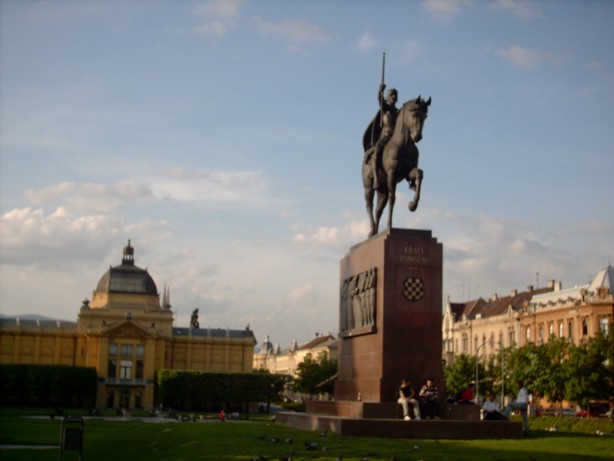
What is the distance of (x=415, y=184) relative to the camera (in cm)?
2806

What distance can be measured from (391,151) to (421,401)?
7.86m

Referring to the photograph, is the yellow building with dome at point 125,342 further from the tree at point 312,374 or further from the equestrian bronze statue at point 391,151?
the equestrian bronze statue at point 391,151

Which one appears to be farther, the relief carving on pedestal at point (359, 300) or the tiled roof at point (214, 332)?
the tiled roof at point (214, 332)

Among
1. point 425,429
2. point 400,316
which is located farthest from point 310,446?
point 400,316

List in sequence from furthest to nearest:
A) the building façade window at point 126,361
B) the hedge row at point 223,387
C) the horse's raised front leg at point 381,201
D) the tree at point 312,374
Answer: the tree at point 312,374
the building façade window at point 126,361
the hedge row at point 223,387
the horse's raised front leg at point 381,201

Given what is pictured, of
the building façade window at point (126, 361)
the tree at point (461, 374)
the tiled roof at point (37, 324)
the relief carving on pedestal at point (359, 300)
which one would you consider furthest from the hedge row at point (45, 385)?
the relief carving on pedestal at point (359, 300)

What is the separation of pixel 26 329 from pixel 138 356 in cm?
1651

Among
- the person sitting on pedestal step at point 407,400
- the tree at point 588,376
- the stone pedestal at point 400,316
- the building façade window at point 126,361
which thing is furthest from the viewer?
the building façade window at point 126,361

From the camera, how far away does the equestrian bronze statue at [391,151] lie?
1072 inches

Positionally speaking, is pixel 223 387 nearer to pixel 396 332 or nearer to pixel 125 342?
pixel 125 342

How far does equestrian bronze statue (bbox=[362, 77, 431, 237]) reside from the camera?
27234 millimetres

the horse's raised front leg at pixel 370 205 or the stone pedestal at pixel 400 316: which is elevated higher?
the horse's raised front leg at pixel 370 205

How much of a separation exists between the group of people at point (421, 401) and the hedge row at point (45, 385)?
92743 mm

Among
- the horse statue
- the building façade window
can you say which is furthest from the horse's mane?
the building façade window
